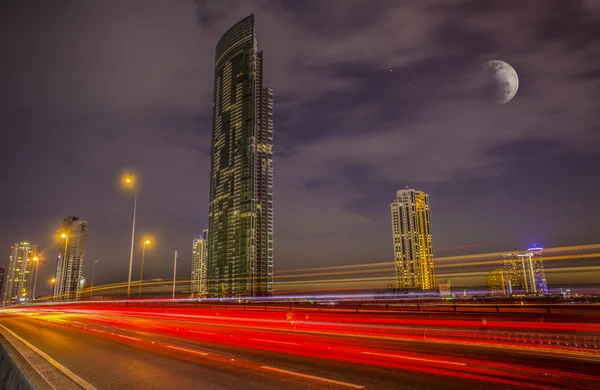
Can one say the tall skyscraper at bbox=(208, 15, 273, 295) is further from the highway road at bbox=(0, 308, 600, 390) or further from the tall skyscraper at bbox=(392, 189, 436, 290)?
the highway road at bbox=(0, 308, 600, 390)

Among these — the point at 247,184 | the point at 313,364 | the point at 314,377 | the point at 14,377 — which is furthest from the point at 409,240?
the point at 14,377

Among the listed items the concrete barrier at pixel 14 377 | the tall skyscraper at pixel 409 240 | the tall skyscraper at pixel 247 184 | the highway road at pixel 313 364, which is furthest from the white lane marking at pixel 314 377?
the tall skyscraper at pixel 409 240

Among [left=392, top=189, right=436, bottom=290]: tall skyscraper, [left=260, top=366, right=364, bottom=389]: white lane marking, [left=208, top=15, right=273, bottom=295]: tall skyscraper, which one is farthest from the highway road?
[left=392, top=189, right=436, bottom=290]: tall skyscraper

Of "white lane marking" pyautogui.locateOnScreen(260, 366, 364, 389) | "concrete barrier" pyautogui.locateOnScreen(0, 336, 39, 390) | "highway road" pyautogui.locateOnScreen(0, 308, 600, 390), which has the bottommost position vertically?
"highway road" pyautogui.locateOnScreen(0, 308, 600, 390)

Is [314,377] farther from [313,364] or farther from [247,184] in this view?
[247,184]

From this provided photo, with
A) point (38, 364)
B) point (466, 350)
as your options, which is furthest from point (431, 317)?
point (38, 364)

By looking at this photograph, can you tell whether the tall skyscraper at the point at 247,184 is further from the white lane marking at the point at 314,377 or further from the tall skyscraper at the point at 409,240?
the white lane marking at the point at 314,377

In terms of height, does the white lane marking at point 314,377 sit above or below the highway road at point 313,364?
above

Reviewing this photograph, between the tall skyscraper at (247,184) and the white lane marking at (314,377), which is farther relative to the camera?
the tall skyscraper at (247,184)

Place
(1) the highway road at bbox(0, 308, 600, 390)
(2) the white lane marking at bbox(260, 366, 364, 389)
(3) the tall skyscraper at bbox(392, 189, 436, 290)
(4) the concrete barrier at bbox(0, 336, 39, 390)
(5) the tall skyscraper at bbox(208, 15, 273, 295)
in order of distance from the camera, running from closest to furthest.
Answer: (4) the concrete barrier at bbox(0, 336, 39, 390) → (2) the white lane marking at bbox(260, 366, 364, 389) → (1) the highway road at bbox(0, 308, 600, 390) → (3) the tall skyscraper at bbox(392, 189, 436, 290) → (5) the tall skyscraper at bbox(208, 15, 273, 295)

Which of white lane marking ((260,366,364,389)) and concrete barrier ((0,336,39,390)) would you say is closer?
concrete barrier ((0,336,39,390))

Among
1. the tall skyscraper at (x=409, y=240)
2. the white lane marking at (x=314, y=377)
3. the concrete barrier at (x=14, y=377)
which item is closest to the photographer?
the concrete barrier at (x=14, y=377)

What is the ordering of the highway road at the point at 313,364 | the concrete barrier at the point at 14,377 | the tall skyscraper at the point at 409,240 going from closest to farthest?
the concrete barrier at the point at 14,377, the highway road at the point at 313,364, the tall skyscraper at the point at 409,240

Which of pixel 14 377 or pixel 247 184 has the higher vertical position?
pixel 247 184
